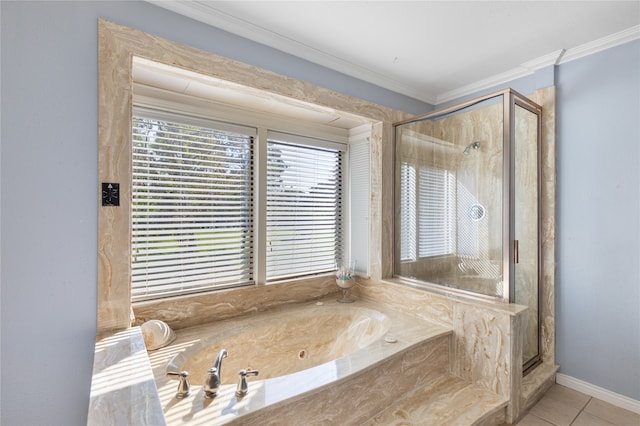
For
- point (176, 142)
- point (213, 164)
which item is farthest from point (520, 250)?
point (176, 142)

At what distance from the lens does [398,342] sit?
1.90 metres

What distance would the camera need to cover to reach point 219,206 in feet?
8.00

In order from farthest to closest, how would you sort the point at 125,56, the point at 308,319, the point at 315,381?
the point at 308,319 → the point at 125,56 → the point at 315,381

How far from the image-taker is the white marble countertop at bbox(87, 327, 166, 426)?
2.87 feet

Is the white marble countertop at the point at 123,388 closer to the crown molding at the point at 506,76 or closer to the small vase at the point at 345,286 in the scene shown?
the small vase at the point at 345,286
